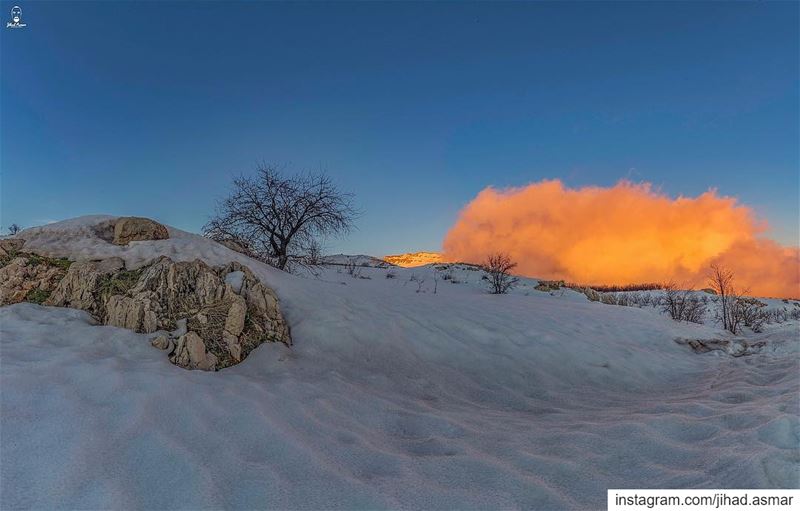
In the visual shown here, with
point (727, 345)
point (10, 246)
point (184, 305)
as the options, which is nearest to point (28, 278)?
point (10, 246)

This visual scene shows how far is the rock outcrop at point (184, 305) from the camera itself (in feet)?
13.5

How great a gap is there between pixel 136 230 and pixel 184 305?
2.31 m

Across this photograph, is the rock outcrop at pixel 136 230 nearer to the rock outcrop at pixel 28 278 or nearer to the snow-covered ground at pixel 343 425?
the snow-covered ground at pixel 343 425

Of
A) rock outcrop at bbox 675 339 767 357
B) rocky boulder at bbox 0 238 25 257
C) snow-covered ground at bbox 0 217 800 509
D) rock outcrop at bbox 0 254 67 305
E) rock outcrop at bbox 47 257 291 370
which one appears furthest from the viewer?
rock outcrop at bbox 675 339 767 357

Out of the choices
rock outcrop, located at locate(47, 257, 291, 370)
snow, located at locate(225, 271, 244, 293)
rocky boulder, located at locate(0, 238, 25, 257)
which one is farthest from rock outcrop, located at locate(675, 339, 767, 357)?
rocky boulder, located at locate(0, 238, 25, 257)

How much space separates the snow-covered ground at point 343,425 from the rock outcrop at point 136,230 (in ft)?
0.93

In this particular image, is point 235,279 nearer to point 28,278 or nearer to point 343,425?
point 28,278

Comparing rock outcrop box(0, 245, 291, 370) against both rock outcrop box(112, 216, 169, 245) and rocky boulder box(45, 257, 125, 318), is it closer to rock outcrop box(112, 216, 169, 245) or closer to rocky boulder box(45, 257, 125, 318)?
rocky boulder box(45, 257, 125, 318)

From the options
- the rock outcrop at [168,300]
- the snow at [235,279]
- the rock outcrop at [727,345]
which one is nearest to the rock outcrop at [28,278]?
the rock outcrop at [168,300]

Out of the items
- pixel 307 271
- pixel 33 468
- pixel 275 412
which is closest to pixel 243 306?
pixel 275 412

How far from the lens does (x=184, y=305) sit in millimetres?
4559

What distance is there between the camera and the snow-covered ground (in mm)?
2232

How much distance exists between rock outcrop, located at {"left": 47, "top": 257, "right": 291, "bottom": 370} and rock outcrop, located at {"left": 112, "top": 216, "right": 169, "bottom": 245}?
94 cm

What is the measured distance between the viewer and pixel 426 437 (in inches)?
124
